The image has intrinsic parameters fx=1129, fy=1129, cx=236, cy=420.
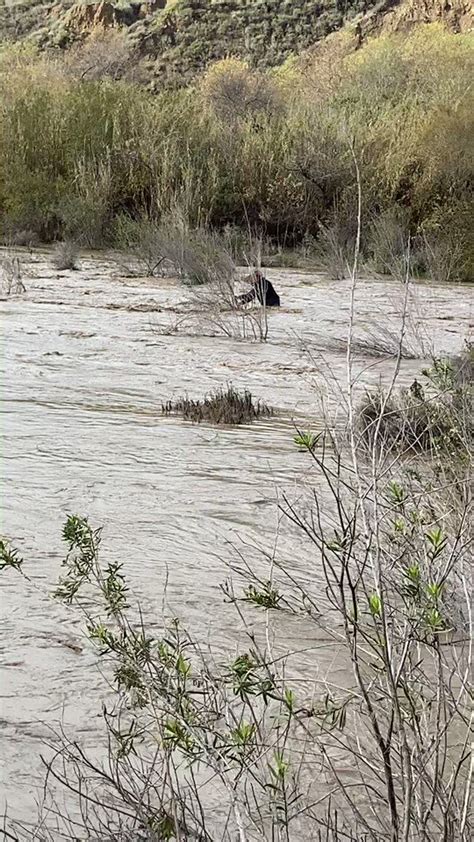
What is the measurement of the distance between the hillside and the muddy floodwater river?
33.0 m

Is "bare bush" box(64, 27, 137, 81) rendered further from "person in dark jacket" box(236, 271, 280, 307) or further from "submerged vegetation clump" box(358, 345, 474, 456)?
"submerged vegetation clump" box(358, 345, 474, 456)

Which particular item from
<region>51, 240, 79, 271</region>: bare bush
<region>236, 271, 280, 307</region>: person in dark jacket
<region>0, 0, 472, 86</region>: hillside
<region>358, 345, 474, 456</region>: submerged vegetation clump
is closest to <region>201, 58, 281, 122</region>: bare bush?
<region>0, 0, 472, 86</region>: hillside

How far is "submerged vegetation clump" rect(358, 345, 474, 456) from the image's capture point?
3.33 meters

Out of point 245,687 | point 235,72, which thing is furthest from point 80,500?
point 235,72

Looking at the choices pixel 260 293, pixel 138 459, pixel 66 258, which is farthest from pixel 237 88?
pixel 138 459

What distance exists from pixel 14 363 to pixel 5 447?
239cm

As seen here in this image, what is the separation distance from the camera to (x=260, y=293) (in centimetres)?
982

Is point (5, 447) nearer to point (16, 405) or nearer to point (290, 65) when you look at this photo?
point (16, 405)

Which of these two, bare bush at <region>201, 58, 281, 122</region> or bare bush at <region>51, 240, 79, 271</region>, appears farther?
bare bush at <region>201, 58, 281, 122</region>

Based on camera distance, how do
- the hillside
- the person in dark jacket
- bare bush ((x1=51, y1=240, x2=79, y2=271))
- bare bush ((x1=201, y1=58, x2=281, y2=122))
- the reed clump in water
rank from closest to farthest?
the reed clump in water → the person in dark jacket → bare bush ((x1=51, y1=240, x2=79, y2=271)) → bare bush ((x1=201, y1=58, x2=281, y2=122)) → the hillside

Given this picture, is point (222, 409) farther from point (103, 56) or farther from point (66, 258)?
point (103, 56)

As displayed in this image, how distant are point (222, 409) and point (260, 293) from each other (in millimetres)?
3623

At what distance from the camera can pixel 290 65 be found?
40.6 metres

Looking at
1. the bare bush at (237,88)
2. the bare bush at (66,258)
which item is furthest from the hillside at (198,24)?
the bare bush at (66,258)
